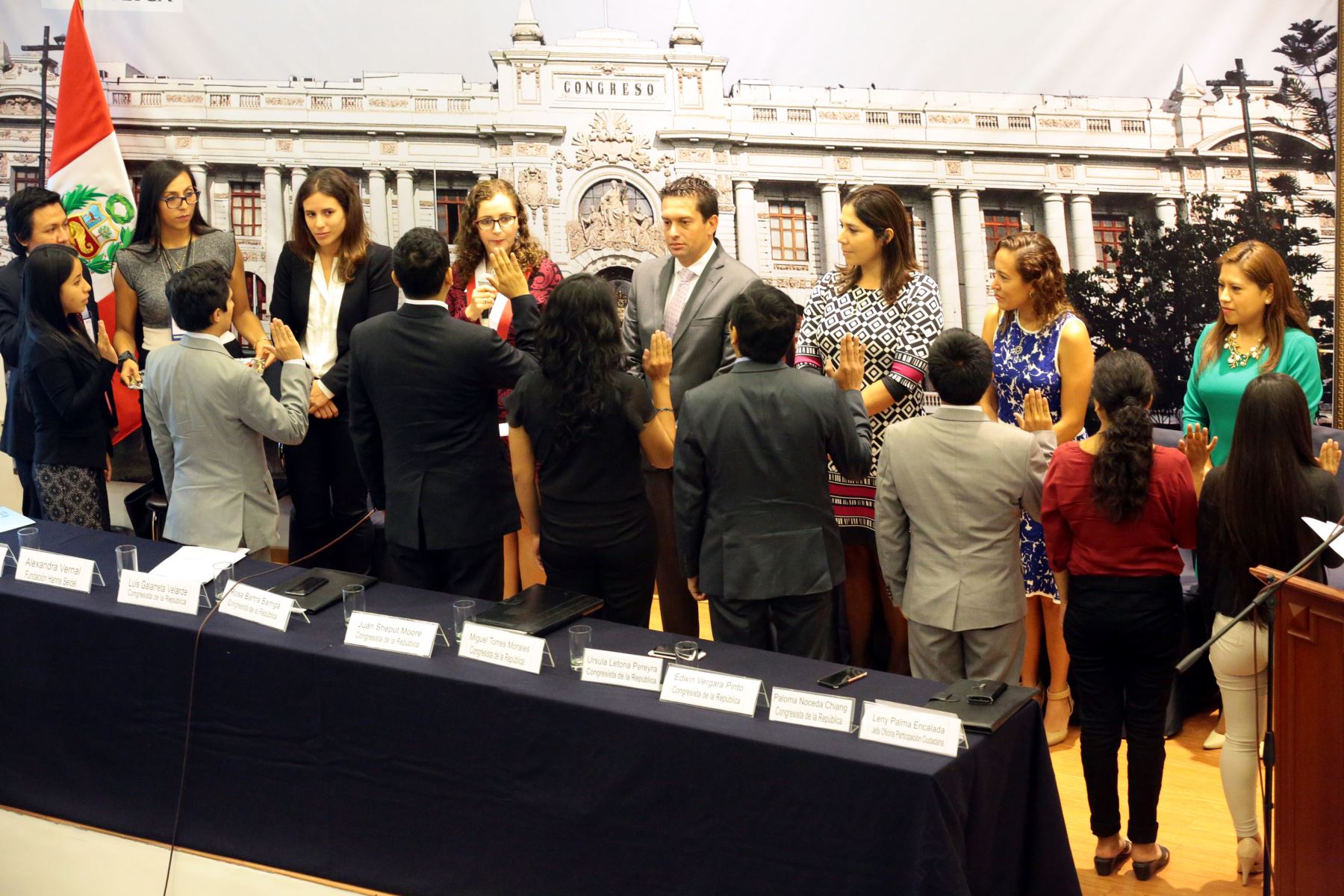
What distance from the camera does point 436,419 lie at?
114 inches

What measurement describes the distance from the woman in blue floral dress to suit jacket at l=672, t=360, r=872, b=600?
3.31ft

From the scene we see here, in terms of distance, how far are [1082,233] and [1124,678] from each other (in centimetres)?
291

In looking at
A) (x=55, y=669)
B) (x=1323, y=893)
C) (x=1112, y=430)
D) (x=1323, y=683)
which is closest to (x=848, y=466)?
(x=1112, y=430)

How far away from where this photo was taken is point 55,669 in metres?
2.64

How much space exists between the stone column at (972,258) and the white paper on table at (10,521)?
379 centimetres

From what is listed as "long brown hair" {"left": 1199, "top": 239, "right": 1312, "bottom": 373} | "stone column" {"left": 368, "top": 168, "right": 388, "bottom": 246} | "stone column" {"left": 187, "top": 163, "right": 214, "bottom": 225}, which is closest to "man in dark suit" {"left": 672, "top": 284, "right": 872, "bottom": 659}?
"long brown hair" {"left": 1199, "top": 239, "right": 1312, "bottom": 373}

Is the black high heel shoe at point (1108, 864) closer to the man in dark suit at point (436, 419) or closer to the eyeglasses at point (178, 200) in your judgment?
the man in dark suit at point (436, 419)

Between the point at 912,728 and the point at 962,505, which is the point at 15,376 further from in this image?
the point at 912,728

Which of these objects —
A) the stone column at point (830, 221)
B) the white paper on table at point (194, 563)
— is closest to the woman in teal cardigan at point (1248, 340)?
the stone column at point (830, 221)

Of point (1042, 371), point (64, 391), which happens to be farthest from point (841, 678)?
point (64, 391)

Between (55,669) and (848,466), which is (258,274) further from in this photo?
(848,466)

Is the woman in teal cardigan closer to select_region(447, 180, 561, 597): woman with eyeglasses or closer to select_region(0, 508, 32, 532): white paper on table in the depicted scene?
select_region(447, 180, 561, 597): woman with eyeglasses

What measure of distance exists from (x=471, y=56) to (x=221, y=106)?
3.99 ft

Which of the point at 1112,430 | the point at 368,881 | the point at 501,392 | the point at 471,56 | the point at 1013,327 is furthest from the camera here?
the point at 471,56
